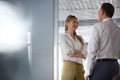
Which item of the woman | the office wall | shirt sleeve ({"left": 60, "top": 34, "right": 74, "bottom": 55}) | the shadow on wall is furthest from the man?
the shadow on wall

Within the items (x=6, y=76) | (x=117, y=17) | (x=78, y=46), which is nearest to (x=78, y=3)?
(x=117, y=17)

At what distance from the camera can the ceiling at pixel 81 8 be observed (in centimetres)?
401

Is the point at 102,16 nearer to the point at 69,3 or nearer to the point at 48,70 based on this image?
the point at 69,3

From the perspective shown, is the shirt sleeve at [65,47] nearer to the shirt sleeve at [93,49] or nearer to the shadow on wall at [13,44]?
the shirt sleeve at [93,49]

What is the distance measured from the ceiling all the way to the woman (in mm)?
564

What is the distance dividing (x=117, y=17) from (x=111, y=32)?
1143 millimetres

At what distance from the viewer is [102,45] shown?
9.30 feet

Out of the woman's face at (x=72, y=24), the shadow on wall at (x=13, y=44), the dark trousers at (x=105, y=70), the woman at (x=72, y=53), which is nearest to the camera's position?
the dark trousers at (x=105, y=70)

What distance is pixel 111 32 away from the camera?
2.85 meters

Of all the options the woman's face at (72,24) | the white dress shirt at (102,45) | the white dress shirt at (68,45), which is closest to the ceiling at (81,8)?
the woman's face at (72,24)

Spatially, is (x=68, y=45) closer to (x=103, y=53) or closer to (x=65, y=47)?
(x=65, y=47)

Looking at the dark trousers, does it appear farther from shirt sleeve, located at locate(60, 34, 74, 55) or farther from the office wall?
the office wall

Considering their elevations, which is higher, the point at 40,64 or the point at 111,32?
the point at 111,32

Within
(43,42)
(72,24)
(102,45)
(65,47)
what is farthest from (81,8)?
(102,45)
